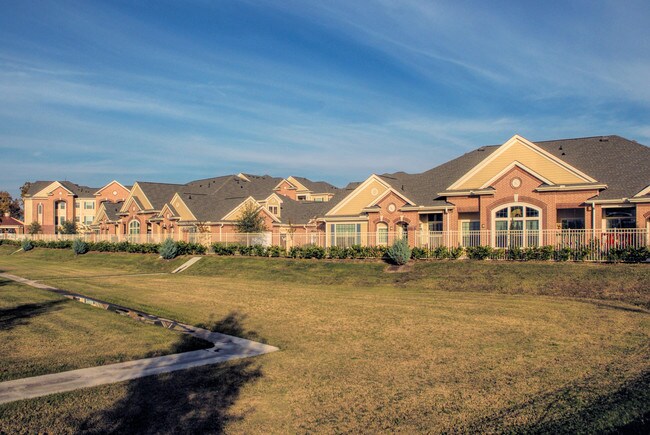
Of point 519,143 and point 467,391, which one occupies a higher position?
point 519,143

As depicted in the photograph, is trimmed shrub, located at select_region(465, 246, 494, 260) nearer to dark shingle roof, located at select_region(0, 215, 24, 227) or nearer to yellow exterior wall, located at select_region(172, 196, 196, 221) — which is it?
yellow exterior wall, located at select_region(172, 196, 196, 221)

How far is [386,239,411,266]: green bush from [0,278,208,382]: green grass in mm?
16864

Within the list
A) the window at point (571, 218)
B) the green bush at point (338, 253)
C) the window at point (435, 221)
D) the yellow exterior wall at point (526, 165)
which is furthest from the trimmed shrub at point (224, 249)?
the window at point (571, 218)

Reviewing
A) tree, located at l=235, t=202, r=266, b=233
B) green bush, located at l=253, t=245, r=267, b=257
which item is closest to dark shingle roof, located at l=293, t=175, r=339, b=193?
tree, located at l=235, t=202, r=266, b=233

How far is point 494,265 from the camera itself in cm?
2689

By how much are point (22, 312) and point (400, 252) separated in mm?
19058

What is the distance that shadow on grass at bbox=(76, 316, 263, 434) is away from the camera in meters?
7.43

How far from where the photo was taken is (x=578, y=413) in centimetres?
764

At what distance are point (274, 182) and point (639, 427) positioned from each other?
65.9 metres

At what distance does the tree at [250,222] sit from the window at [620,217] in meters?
28.8

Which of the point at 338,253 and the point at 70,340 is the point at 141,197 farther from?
the point at 70,340

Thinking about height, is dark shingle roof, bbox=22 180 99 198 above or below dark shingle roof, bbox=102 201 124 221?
above

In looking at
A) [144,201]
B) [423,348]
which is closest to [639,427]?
[423,348]

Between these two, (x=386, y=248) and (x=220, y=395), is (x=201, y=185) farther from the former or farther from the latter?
(x=220, y=395)
